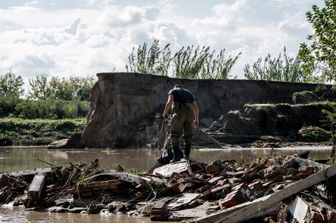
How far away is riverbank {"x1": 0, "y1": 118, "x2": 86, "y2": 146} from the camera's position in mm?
52531

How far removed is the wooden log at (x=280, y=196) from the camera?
8.16 meters

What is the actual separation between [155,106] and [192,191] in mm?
32973

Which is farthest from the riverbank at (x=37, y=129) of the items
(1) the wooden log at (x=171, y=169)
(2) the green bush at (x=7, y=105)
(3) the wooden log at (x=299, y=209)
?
(3) the wooden log at (x=299, y=209)

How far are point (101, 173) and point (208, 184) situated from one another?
7.28 ft

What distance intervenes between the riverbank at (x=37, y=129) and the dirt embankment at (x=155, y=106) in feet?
32.1

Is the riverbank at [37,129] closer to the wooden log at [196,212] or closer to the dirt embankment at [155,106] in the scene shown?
the dirt embankment at [155,106]

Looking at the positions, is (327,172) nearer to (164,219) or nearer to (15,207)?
(164,219)

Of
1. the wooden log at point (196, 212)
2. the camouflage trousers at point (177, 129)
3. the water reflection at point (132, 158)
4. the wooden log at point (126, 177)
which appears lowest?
the water reflection at point (132, 158)

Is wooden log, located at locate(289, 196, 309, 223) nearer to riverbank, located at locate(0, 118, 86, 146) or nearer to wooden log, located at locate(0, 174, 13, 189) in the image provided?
wooden log, located at locate(0, 174, 13, 189)

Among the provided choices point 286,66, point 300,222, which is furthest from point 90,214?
point 286,66

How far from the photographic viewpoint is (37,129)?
190ft

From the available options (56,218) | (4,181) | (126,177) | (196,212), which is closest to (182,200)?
(196,212)

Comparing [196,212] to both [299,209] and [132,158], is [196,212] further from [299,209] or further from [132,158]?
[132,158]

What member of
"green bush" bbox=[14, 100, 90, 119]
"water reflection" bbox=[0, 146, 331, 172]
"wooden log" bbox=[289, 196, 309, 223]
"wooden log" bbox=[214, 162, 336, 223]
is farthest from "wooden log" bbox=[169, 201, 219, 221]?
"green bush" bbox=[14, 100, 90, 119]
